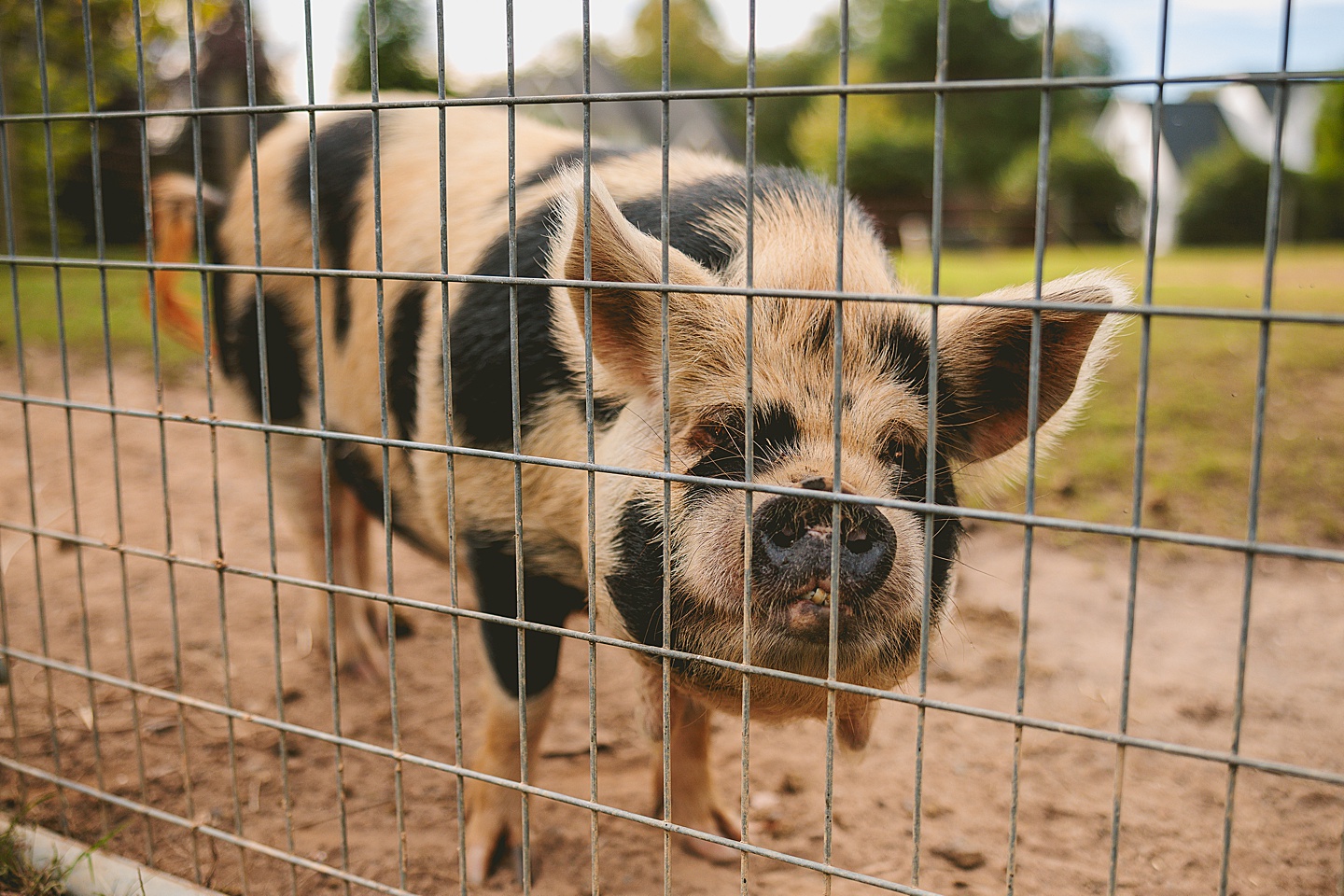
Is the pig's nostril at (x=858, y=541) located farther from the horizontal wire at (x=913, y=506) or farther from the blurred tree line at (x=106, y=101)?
the blurred tree line at (x=106, y=101)

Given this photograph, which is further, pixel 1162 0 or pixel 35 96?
pixel 35 96

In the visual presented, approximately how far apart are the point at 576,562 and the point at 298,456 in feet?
5.51

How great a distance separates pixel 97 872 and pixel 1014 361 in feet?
7.68

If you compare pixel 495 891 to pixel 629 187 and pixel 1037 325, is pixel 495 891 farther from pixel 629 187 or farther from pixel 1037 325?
pixel 1037 325

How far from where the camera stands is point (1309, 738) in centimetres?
334

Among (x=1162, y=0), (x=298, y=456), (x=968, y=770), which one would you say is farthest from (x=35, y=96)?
(x=1162, y=0)

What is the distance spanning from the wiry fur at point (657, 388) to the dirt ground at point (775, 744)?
0.35 meters

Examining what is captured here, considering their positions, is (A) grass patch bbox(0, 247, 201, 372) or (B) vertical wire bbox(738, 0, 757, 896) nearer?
(B) vertical wire bbox(738, 0, 757, 896)

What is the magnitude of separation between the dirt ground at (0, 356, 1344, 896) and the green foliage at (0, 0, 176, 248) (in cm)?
148

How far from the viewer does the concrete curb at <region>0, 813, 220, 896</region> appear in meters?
2.27

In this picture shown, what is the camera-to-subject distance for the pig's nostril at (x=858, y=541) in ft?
5.90

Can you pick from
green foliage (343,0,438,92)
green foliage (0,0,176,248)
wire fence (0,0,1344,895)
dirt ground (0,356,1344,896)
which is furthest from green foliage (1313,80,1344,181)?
green foliage (0,0,176,248)

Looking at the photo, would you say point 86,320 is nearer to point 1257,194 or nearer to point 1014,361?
point 1014,361

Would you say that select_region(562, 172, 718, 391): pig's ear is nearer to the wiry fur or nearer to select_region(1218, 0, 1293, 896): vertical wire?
the wiry fur
